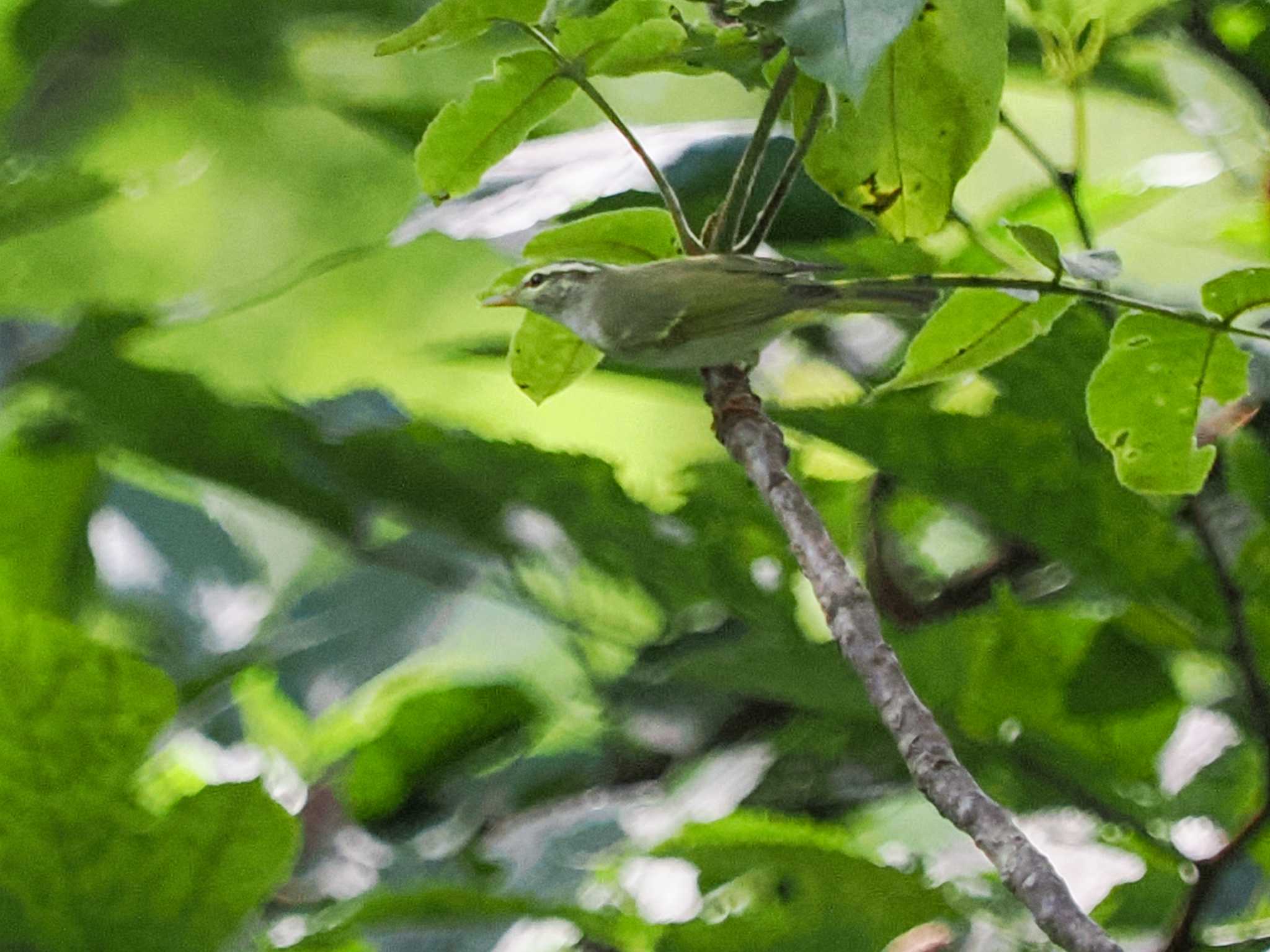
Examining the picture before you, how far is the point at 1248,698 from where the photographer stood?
21.2 inches

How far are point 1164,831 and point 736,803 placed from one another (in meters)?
0.19

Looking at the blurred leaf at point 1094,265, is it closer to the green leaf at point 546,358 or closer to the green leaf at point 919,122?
the green leaf at point 919,122

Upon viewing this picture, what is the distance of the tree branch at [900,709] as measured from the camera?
0.30 metres

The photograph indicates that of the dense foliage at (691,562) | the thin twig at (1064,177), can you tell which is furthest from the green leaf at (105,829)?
the thin twig at (1064,177)

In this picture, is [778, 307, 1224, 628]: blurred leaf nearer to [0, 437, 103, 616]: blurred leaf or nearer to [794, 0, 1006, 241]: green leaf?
[794, 0, 1006, 241]: green leaf

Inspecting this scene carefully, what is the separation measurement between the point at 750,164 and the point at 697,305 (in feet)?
0.35

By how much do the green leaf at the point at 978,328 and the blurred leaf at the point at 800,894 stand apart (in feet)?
0.56

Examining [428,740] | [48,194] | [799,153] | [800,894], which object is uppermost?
[799,153]

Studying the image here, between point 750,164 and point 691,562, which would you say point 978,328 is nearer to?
point 750,164

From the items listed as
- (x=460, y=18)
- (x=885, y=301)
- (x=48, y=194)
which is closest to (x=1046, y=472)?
(x=885, y=301)

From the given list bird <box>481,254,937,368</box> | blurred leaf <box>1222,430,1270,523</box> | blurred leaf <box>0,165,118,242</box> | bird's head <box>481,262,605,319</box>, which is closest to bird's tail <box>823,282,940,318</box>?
bird <box>481,254,937,368</box>

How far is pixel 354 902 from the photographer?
1.68ft

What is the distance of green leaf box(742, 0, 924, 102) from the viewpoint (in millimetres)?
354

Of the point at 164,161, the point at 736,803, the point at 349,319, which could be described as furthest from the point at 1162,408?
the point at 164,161
